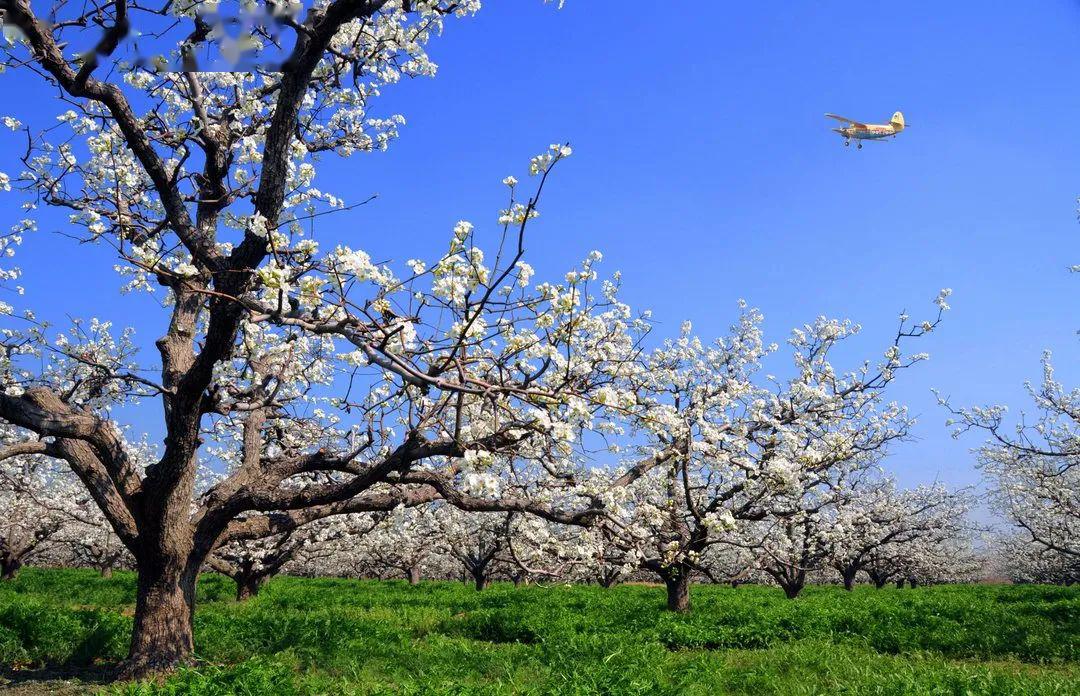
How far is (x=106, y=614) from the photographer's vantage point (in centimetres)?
1226

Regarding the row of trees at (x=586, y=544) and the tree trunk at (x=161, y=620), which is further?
the row of trees at (x=586, y=544)

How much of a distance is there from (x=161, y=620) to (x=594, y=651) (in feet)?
18.8

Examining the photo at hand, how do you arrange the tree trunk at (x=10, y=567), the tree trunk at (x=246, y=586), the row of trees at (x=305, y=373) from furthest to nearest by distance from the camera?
the tree trunk at (x=10, y=567)
the tree trunk at (x=246, y=586)
the row of trees at (x=305, y=373)

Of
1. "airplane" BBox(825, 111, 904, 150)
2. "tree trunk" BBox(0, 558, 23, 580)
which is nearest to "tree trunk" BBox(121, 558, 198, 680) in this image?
"airplane" BBox(825, 111, 904, 150)

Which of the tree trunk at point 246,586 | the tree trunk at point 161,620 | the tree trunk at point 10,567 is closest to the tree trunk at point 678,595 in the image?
the tree trunk at point 161,620

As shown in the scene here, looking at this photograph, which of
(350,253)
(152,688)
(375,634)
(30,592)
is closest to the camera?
(350,253)

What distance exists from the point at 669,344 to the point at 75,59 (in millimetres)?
11886

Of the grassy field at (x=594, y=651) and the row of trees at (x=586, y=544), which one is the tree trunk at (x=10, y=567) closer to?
the row of trees at (x=586, y=544)

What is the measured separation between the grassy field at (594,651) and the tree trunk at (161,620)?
0.61 meters

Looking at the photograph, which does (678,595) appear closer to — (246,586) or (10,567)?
(246,586)

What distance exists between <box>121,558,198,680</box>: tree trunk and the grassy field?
0.61 m

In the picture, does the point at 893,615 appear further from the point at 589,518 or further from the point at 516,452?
the point at 516,452

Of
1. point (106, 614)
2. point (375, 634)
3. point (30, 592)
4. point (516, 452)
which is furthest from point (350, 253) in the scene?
point (30, 592)

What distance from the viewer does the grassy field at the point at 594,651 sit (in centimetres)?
710
